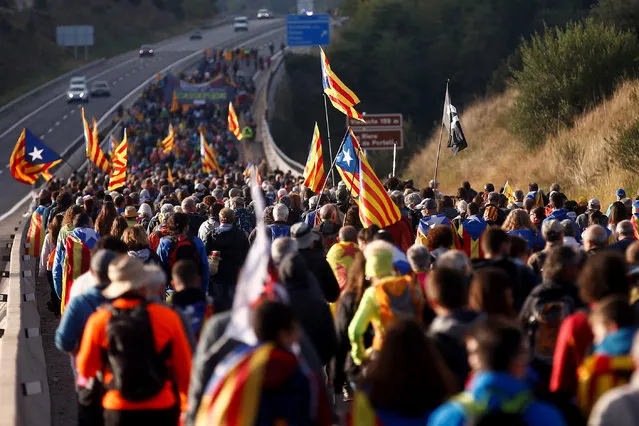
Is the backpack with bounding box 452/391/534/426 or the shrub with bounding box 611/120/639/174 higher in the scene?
the backpack with bounding box 452/391/534/426

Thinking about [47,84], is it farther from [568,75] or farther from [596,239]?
[596,239]

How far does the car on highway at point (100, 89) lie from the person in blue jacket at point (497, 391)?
80409 mm

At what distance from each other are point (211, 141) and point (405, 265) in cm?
5146

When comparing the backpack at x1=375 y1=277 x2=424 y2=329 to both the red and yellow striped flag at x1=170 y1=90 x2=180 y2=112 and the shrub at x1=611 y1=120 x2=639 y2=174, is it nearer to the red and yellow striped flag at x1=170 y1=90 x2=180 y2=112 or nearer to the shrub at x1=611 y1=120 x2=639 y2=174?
the shrub at x1=611 y1=120 x2=639 y2=174

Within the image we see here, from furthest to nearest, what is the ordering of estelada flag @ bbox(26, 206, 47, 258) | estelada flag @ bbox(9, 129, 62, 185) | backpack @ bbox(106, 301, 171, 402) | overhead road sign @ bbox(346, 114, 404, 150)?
1. overhead road sign @ bbox(346, 114, 404, 150)
2. estelada flag @ bbox(9, 129, 62, 185)
3. estelada flag @ bbox(26, 206, 47, 258)
4. backpack @ bbox(106, 301, 171, 402)

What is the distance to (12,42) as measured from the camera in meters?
105

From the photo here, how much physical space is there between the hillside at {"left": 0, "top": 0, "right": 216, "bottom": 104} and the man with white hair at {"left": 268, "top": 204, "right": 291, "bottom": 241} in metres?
74.1

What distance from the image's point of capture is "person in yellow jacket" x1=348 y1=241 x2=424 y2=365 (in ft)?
28.2

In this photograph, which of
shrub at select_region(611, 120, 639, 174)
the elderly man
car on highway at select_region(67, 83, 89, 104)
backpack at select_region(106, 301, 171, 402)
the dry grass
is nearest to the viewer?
backpack at select_region(106, 301, 171, 402)

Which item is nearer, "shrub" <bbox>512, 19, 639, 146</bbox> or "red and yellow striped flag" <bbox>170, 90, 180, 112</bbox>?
"shrub" <bbox>512, 19, 639, 146</bbox>

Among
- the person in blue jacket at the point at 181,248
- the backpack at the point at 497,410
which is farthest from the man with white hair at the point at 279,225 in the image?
the backpack at the point at 497,410

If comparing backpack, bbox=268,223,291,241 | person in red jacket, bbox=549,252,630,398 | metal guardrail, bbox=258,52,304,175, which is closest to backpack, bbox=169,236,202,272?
backpack, bbox=268,223,291,241

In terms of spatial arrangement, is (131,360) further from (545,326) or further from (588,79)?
(588,79)

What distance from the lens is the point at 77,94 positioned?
271 feet
